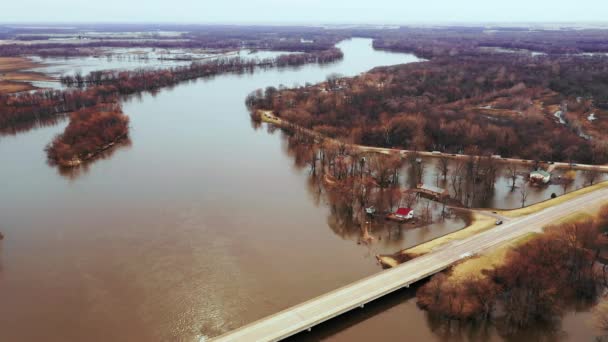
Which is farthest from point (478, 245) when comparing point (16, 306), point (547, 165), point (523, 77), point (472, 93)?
point (523, 77)

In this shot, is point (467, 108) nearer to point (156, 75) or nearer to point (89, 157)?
point (89, 157)

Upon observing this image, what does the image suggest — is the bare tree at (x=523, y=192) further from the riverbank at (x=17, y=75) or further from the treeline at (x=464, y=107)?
the riverbank at (x=17, y=75)

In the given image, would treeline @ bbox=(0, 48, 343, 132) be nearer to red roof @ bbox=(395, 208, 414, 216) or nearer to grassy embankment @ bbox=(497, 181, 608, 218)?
red roof @ bbox=(395, 208, 414, 216)

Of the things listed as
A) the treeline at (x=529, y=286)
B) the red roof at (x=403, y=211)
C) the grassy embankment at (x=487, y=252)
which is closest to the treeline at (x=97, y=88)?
the red roof at (x=403, y=211)

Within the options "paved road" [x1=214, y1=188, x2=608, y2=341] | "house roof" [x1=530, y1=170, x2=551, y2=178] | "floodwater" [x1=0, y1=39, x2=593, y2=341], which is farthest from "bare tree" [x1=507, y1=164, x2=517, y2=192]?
"floodwater" [x1=0, y1=39, x2=593, y2=341]

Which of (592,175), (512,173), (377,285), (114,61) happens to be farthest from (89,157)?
(114,61)

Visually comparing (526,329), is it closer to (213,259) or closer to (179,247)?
(213,259)
